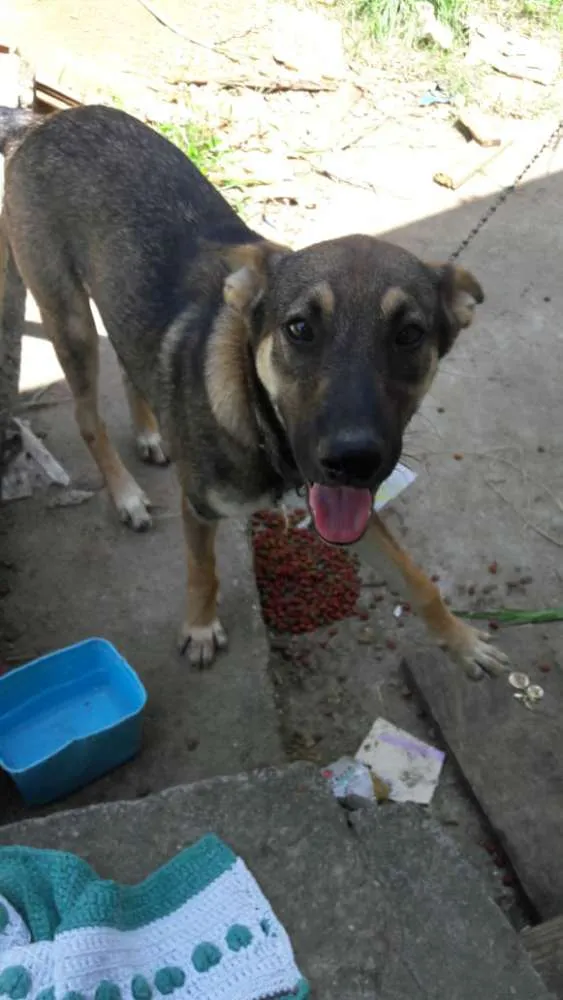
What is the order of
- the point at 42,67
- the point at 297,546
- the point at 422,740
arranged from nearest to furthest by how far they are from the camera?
the point at 422,740 → the point at 297,546 → the point at 42,67

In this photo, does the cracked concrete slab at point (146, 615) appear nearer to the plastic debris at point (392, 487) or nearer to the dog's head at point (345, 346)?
the plastic debris at point (392, 487)

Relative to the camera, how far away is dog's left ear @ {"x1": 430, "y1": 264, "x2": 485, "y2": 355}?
2.72 metres

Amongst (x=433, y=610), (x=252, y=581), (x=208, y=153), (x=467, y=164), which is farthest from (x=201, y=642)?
(x=467, y=164)

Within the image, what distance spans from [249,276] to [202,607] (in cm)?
122

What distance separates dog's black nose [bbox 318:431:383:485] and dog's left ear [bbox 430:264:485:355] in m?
0.61

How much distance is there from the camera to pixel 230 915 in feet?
6.92

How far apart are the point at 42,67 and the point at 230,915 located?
19.4 feet

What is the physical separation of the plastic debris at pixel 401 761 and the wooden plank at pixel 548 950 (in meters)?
0.77

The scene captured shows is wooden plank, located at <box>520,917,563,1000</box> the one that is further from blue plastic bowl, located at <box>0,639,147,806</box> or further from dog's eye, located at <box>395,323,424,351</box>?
dog's eye, located at <box>395,323,424,351</box>

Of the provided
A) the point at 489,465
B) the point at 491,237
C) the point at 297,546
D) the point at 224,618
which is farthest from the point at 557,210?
the point at 224,618

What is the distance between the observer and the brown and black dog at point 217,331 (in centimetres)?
239

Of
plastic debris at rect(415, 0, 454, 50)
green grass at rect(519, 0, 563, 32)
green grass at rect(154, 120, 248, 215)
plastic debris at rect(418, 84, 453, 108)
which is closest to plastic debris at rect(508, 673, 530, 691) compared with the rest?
green grass at rect(154, 120, 248, 215)

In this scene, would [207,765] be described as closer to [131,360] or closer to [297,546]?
[297,546]

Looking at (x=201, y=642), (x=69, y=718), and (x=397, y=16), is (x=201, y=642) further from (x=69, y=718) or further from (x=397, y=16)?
(x=397, y=16)
